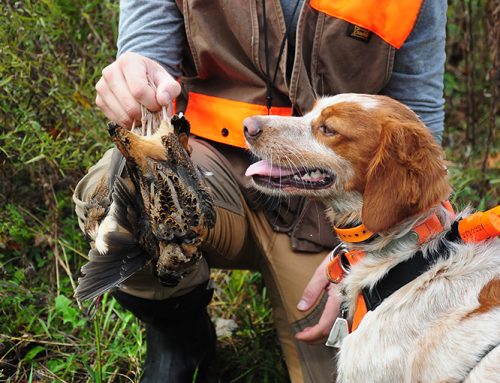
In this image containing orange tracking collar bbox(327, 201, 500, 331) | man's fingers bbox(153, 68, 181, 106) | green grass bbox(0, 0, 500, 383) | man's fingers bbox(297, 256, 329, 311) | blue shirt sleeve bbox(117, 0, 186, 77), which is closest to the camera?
orange tracking collar bbox(327, 201, 500, 331)

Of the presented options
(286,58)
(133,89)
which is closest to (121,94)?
(133,89)

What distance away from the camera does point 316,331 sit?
9.56ft

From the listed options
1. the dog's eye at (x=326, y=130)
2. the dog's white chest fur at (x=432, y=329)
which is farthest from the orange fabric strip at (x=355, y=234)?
the dog's eye at (x=326, y=130)

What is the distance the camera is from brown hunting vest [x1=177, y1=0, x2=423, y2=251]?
291 centimetres

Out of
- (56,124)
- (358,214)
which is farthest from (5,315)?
(358,214)

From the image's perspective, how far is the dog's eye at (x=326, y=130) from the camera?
2666 millimetres

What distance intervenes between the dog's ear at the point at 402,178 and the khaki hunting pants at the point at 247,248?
0.72 m

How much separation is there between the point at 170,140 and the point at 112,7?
2160mm

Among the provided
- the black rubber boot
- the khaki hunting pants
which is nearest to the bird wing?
the khaki hunting pants

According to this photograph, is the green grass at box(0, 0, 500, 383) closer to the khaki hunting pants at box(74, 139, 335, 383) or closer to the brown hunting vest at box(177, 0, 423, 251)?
the khaki hunting pants at box(74, 139, 335, 383)

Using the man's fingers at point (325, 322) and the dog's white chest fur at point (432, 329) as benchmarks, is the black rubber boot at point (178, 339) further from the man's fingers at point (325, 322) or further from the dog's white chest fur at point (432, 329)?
the dog's white chest fur at point (432, 329)

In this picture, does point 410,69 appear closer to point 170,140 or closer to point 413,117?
point 413,117

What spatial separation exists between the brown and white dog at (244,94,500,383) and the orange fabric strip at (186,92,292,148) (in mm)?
306

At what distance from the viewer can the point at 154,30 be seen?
10.1ft
